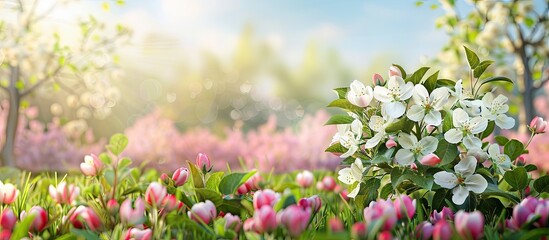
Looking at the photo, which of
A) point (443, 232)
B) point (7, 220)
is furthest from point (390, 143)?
point (7, 220)

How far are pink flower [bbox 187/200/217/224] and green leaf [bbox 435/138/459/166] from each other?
0.77 metres

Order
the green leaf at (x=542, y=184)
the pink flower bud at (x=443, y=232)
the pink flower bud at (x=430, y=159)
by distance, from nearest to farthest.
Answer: the pink flower bud at (x=443, y=232), the pink flower bud at (x=430, y=159), the green leaf at (x=542, y=184)

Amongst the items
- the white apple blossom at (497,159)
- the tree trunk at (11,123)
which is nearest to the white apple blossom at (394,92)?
the white apple blossom at (497,159)

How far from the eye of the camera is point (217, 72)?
20641mm

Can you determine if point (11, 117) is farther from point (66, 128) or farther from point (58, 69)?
point (66, 128)

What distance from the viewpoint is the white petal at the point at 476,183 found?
1.80 metres

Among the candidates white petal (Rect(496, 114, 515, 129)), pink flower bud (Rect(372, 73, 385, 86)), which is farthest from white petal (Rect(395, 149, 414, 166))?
white petal (Rect(496, 114, 515, 129))

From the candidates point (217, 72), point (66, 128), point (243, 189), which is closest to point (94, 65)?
point (66, 128)

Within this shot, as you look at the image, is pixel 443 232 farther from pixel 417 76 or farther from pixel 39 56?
pixel 39 56

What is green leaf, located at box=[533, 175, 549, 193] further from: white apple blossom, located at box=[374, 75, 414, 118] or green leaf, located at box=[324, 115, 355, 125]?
green leaf, located at box=[324, 115, 355, 125]

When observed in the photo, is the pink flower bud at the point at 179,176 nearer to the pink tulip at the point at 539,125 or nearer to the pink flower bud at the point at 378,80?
the pink flower bud at the point at 378,80

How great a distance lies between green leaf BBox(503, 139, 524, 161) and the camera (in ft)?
6.49

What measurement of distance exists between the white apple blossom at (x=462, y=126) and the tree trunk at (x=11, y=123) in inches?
179

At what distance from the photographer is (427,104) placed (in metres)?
1.84
